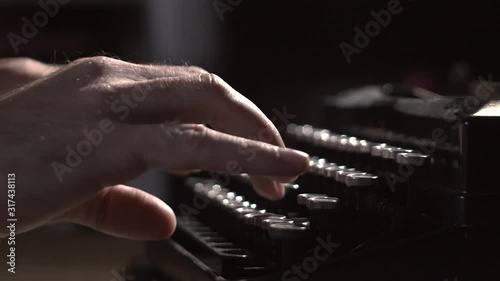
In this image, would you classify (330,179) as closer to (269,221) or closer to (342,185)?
(342,185)

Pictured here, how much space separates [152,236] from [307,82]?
949mm

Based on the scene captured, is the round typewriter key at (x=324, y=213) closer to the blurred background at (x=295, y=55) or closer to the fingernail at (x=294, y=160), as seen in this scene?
the fingernail at (x=294, y=160)

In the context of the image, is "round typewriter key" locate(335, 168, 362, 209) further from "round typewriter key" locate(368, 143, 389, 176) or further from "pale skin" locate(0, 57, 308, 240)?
"pale skin" locate(0, 57, 308, 240)

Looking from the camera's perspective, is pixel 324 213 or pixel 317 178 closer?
pixel 324 213

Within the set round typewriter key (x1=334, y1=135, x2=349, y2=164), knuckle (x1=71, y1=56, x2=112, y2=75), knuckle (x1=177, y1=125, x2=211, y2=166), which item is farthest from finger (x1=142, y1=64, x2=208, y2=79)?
round typewriter key (x1=334, y1=135, x2=349, y2=164)

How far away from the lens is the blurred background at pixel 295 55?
1.47 m

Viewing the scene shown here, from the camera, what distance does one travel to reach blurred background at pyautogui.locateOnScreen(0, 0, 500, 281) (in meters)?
1.47

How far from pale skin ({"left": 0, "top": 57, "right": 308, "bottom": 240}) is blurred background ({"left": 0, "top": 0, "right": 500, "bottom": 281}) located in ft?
1.69

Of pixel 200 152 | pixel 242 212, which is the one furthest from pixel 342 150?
pixel 200 152

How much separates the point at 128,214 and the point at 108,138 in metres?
0.19

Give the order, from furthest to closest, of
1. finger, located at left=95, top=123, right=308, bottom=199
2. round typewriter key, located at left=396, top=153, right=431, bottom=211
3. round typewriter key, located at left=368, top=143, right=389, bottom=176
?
1. round typewriter key, located at left=368, top=143, right=389, bottom=176
2. round typewriter key, located at left=396, top=153, right=431, bottom=211
3. finger, located at left=95, top=123, right=308, bottom=199

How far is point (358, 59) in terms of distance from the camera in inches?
67.0

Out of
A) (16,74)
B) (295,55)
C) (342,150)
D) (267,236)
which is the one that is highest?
(295,55)

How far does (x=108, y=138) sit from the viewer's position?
719 millimetres
